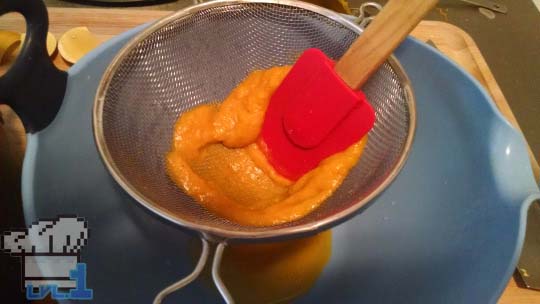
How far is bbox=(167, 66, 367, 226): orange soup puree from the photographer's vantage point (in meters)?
0.77

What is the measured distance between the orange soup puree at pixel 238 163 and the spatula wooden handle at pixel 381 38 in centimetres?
15

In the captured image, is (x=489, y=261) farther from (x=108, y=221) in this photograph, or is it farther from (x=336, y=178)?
(x=108, y=221)

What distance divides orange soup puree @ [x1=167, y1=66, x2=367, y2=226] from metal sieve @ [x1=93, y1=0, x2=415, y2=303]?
3cm

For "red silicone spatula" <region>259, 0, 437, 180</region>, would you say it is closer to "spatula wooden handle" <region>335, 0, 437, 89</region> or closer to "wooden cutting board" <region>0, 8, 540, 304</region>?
"spatula wooden handle" <region>335, 0, 437, 89</region>

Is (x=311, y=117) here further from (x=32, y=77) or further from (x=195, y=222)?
(x=32, y=77)

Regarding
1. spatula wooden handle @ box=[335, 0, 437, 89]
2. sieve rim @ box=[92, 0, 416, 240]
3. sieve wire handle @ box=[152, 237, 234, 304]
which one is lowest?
sieve wire handle @ box=[152, 237, 234, 304]

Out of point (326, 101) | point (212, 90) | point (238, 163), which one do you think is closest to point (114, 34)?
point (212, 90)

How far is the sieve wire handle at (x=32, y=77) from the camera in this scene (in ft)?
2.11

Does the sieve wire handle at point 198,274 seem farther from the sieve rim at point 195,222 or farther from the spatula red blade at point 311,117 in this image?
the spatula red blade at point 311,117

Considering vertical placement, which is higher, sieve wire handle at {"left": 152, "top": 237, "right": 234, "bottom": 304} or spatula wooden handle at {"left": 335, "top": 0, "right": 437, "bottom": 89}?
spatula wooden handle at {"left": 335, "top": 0, "right": 437, "bottom": 89}

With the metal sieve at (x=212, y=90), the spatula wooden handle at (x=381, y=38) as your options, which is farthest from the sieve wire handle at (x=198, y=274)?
the spatula wooden handle at (x=381, y=38)

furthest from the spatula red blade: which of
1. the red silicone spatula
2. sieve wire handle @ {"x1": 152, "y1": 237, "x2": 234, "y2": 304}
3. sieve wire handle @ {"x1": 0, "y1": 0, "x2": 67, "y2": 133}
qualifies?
sieve wire handle @ {"x1": 0, "y1": 0, "x2": 67, "y2": 133}

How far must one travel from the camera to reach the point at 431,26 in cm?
107

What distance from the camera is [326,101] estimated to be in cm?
71
